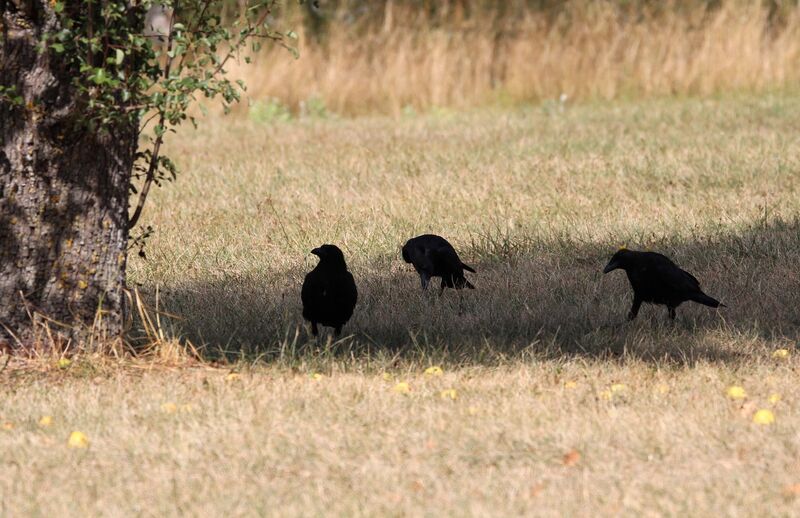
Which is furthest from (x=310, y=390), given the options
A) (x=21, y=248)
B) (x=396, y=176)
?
(x=396, y=176)

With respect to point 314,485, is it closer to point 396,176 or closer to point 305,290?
point 305,290

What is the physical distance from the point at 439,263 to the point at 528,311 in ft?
2.11

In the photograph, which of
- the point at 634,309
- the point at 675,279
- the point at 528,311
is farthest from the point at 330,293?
the point at 675,279

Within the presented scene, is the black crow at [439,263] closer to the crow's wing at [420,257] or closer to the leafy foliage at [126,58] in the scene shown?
the crow's wing at [420,257]

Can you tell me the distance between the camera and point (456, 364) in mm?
5887

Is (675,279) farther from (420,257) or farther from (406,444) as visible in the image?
(406,444)

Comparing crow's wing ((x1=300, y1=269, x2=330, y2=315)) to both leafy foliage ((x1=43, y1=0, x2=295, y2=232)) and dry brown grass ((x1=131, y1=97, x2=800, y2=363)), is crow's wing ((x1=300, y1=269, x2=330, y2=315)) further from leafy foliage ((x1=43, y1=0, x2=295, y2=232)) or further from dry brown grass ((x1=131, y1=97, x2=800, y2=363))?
leafy foliage ((x1=43, y1=0, x2=295, y2=232))

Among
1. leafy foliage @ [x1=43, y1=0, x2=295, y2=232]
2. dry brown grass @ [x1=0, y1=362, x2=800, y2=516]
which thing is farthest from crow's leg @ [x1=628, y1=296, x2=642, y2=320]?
leafy foliage @ [x1=43, y1=0, x2=295, y2=232]

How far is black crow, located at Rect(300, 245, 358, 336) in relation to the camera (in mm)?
6227

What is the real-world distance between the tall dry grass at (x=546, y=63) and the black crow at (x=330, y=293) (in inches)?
367

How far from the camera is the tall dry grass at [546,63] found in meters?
15.6

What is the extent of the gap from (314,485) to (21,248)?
213 cm

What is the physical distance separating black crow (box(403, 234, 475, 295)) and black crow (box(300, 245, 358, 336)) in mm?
824

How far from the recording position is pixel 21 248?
567cm
